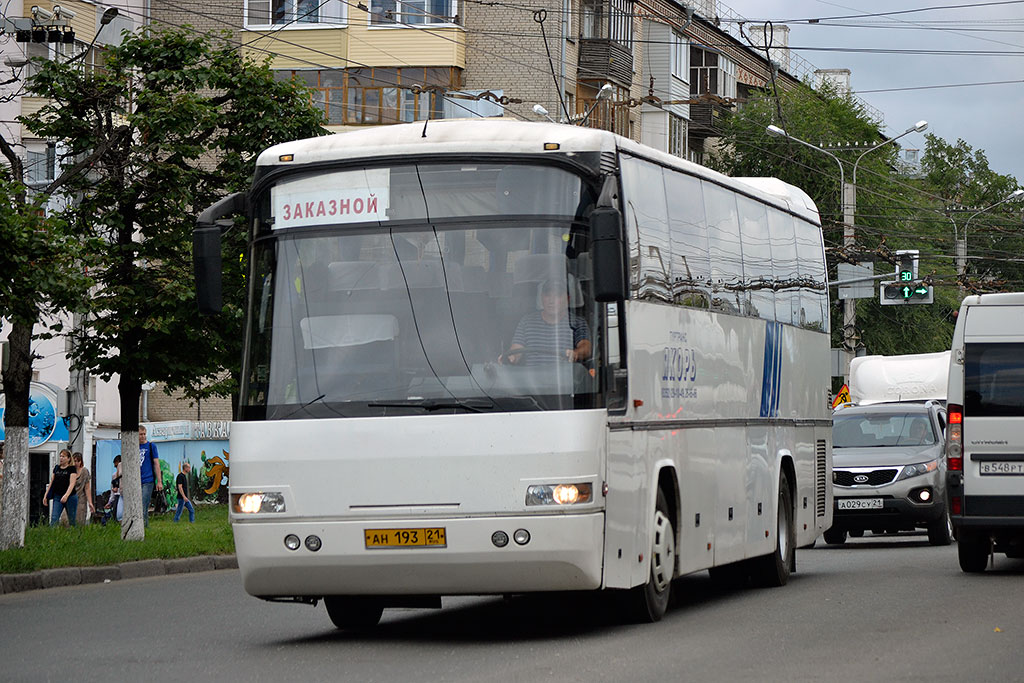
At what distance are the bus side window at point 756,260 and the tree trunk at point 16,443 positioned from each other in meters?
9.32

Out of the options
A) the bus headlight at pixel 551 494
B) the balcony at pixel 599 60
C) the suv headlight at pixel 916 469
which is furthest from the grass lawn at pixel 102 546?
the balcony at pixel 599 60

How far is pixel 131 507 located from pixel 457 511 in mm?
14125

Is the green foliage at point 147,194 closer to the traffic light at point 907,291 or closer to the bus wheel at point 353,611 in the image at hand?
the bus wheel at point 353,611

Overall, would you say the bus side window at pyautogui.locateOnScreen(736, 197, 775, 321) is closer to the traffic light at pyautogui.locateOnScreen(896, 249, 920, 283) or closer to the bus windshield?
the bus windshield

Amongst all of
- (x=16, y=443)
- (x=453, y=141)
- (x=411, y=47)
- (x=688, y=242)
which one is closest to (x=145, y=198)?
(x=16, y=443)

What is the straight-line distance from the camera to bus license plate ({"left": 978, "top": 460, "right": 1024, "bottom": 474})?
17141 mm

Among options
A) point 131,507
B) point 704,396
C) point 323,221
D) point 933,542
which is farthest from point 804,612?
point 131,507

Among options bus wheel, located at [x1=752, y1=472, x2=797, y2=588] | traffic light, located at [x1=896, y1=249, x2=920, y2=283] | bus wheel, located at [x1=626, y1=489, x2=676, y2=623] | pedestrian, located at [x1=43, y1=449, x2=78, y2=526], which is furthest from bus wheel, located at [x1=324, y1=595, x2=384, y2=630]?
traffic light, located at [x1=896, y1=249, x2=920, y2=283]

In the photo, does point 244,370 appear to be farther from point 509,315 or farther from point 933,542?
point 933,542

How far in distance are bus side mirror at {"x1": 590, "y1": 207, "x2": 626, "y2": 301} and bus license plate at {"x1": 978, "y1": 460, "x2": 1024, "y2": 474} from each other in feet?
24.0

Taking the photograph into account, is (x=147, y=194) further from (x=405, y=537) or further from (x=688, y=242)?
(x=405, y=537)

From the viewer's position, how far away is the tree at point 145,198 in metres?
23.6

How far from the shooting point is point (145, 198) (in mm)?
24172

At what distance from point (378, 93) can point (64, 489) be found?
2031 cm
